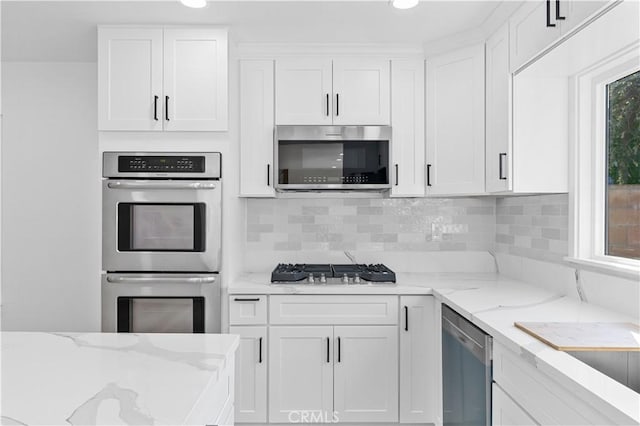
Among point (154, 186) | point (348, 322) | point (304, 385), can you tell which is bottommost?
point (304, 385)

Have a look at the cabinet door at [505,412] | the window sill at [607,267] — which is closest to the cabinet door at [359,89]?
the window sill at [607,267]

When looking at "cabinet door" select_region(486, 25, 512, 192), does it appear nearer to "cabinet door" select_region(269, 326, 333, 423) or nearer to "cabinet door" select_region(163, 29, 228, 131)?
"cabinet door" select_region(269, 326, 333, 423)

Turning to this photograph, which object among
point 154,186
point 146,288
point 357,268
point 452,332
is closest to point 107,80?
point 154,186

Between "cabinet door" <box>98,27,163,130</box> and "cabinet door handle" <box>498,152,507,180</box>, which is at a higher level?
"cabinet door" <box>98,27,163,130</box>

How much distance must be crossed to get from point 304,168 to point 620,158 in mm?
1681

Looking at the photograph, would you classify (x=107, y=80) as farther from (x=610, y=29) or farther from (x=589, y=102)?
(x=589, y=102)

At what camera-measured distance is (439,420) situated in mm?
2275

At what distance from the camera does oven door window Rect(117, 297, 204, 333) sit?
2369 mm

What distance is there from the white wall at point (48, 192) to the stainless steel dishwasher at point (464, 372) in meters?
2.38

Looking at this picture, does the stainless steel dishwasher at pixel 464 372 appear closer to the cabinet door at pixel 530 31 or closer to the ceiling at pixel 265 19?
the cabinet door at pixel 530 31

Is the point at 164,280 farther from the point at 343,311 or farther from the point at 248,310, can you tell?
the point at 343,311

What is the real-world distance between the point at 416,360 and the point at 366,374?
30cm

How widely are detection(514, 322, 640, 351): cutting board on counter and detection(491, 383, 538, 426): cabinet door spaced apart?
0.83 ft

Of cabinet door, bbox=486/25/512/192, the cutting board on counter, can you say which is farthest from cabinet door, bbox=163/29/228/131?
the cutting board on counter
